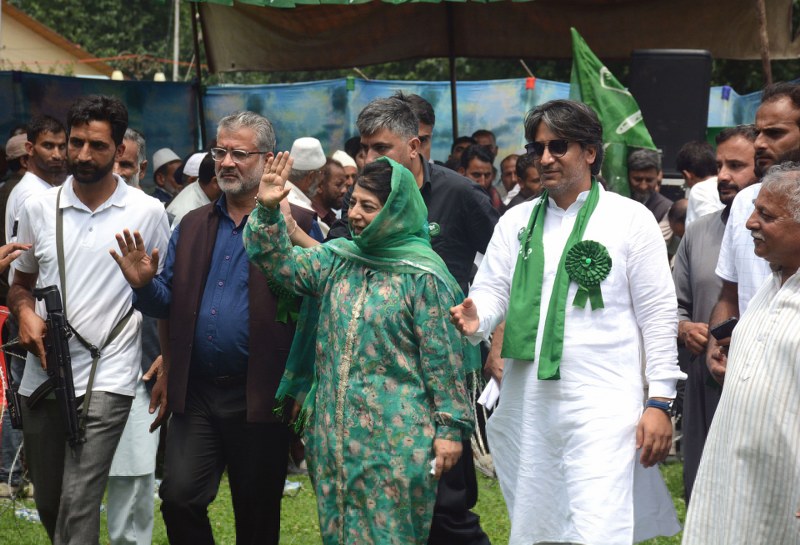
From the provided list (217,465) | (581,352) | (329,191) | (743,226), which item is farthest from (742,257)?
(329,191)

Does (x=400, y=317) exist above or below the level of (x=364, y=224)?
below

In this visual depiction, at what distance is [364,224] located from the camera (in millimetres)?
5461

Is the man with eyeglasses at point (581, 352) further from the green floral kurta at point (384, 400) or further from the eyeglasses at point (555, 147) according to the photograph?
the green floral kurta at point (384, 400)

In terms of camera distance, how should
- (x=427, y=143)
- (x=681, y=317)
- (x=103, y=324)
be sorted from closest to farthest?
1. (x=103, y=324)
2. (x=681, y=317)
3. (x=427, y=143)

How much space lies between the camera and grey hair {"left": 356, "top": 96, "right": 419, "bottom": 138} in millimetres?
6406

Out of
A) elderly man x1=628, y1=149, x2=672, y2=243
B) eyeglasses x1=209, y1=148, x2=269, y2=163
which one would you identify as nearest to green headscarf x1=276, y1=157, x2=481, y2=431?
eyeglasses x1=209, y1=148, x2=269, y2=163

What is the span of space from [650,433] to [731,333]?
20.8 inches

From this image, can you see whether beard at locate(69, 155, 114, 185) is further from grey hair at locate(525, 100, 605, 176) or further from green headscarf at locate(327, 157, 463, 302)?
grey hair at locate(525, 100, 605, 176)

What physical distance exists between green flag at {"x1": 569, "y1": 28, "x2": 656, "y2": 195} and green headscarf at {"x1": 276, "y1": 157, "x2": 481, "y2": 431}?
481cm

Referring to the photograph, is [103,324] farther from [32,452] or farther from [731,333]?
[731,333]

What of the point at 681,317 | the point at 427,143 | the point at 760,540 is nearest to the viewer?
the point at 760,540

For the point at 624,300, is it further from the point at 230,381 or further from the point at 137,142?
the point at 137,142

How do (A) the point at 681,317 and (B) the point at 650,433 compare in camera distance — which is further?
(A) the point at 681,317

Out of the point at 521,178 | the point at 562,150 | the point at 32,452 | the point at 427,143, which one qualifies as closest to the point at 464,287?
the point at 427,143
